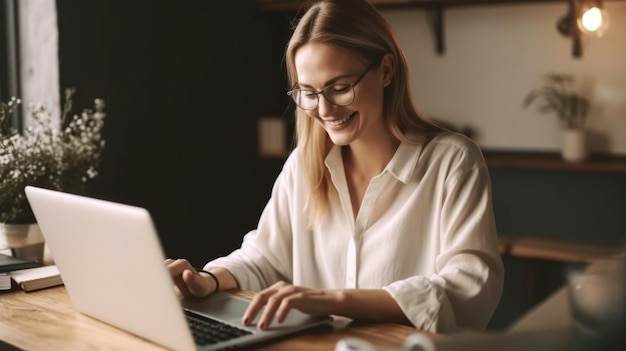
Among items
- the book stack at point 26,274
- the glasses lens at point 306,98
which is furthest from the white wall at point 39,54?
the glasses lens at point 306,98

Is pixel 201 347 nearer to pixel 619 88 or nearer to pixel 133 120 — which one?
pixel 133 120

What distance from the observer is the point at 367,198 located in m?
1.93

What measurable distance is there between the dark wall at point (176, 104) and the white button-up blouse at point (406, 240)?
1.34 m

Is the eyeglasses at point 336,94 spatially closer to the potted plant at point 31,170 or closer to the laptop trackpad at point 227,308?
the laptop trackpad at point 227,308

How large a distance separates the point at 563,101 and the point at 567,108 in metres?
0.04

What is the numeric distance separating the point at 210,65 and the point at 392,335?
→ 2392mm

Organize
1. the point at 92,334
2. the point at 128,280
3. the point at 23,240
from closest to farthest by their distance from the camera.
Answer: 1. the point at 128,280
2. the point at 92,334
3. the point at 23,240

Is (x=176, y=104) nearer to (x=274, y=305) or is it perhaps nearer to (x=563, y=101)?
(x=563, y=101)

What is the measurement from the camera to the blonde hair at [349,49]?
Answer: 1850 mm

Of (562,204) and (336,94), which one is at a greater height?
(336,94)

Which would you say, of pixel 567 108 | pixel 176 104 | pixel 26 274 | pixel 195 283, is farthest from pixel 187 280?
pixel 567 108

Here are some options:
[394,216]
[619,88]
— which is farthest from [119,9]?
[619,88]

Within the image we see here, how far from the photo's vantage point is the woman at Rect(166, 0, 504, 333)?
1.70m

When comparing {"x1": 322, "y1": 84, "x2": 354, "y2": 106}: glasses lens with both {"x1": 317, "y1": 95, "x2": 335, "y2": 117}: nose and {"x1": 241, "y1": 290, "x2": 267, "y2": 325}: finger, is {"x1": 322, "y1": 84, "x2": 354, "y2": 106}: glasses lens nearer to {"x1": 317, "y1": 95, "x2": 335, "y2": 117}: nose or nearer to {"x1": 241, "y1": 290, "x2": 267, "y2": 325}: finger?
{"x1": 317, "y1": 95, "x2": 335, "y2": 117}: nose
